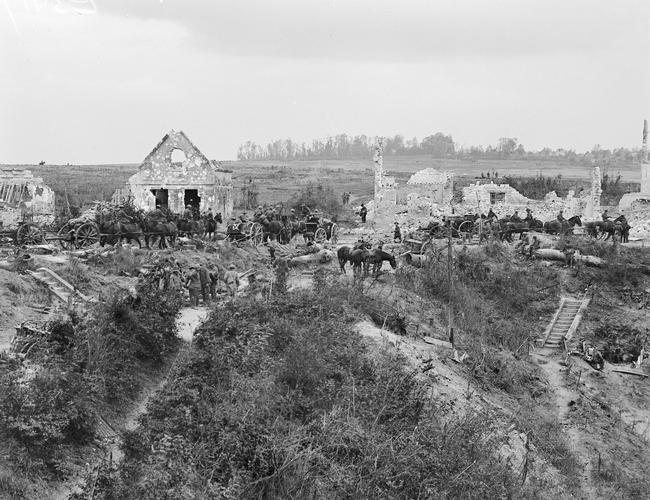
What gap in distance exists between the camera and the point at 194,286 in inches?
741

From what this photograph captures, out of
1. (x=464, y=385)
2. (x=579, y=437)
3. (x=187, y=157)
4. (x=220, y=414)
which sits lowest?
(x=579, y=437)

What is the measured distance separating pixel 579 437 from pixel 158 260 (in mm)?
9907

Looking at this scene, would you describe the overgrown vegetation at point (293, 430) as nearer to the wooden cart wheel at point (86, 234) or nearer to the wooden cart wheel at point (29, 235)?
the wooden cart wheel at point (86, 234)

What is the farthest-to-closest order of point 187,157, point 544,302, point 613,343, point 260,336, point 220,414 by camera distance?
point 187,157 → point 544,302 → point 613,343 → point 260,336 → point 220,414

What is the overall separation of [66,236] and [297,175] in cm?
5497

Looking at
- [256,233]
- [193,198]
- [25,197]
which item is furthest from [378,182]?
[25,197]

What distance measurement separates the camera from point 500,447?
13273mm

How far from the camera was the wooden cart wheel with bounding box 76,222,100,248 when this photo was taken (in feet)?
72.3

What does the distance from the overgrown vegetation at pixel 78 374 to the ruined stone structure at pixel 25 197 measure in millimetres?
14284

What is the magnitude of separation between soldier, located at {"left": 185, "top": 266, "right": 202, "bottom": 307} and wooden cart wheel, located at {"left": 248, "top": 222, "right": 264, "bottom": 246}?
7.82 metres

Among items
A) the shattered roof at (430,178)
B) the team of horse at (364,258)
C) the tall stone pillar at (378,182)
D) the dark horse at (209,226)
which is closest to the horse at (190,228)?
the dark horse at (209,226)

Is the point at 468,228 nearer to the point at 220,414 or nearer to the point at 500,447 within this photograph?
the point at 500,447

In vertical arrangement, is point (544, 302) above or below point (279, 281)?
below

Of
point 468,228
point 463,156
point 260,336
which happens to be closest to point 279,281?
point 260,336
